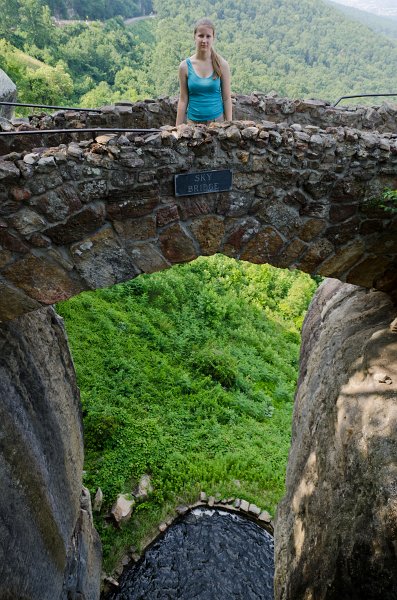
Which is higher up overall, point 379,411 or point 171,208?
point 171,208

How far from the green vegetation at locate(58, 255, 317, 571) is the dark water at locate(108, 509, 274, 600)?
402 millimetres

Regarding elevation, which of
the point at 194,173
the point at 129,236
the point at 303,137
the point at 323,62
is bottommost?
the point at 323,62

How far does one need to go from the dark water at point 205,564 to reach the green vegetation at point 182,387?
0.40 metres

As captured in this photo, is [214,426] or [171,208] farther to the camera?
[214,426]

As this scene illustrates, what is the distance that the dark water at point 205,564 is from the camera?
26.0 feet

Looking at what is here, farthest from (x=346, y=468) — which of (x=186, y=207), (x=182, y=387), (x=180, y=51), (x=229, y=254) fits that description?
(x=180, y=51)

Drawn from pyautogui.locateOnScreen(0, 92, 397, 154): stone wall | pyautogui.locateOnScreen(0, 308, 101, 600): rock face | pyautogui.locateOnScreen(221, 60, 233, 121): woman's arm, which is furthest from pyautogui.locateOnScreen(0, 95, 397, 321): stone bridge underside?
pyautogui.locateOnScreen(0, 92, 397, 154): stone wall

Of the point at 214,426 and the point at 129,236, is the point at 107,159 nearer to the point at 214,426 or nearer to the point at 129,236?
the point at 129,236

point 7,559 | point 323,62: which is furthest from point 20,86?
point 323,62

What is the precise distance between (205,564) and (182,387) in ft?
13.7

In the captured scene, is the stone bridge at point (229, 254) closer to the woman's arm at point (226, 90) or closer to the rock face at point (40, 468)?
the rock face at point (40, 468)

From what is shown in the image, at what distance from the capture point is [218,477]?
961 centimetres

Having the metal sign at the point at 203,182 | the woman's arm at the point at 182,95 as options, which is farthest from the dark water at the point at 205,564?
the woman's arm at the point at 182,95

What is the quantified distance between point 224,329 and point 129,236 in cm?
1017
